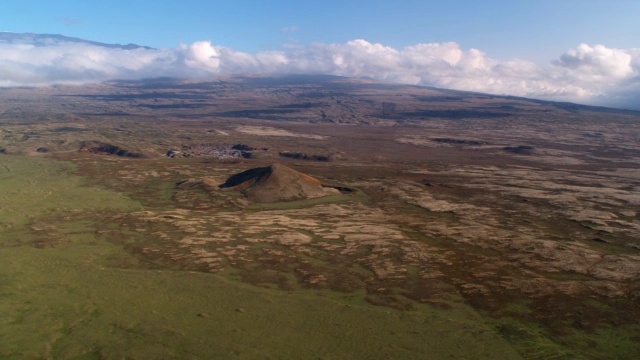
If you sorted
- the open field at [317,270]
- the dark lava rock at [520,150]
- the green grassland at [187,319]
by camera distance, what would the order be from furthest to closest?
the dark lava rock at [520,150] < the open field at [317,270] < the green grassland at [187,319]

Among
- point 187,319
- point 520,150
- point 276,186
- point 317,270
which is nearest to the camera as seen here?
point 187,319

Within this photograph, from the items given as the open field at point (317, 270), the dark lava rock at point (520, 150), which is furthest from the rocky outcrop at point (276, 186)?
the dark lava rock at point (520, 150)

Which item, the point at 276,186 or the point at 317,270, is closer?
the point at 317,270

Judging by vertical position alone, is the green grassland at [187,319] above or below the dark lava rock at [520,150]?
below

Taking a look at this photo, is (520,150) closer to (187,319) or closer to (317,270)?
(317,270)

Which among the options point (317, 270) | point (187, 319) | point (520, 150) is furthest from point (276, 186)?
point (520, 150)

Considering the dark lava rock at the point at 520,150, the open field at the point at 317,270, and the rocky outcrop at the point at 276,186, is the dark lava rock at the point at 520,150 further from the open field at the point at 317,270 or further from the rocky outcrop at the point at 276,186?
the rocky outcrop at the point at 276,186

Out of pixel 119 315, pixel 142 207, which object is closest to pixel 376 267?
pixel 119 315

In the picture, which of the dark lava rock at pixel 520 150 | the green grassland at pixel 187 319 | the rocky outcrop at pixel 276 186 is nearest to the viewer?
the green grassland at pixel 187 319

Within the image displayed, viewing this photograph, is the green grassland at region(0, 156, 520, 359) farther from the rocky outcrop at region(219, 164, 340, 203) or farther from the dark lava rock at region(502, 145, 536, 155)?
the dark lava rock at region(502, 145, 536, 155)
